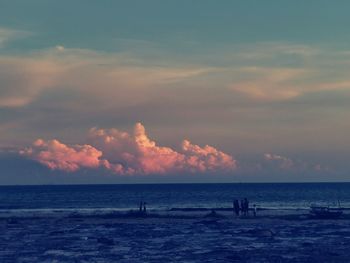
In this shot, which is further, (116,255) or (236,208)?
(236,208)

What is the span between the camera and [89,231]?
58.5m

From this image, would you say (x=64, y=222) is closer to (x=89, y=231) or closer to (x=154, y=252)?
(x=89, y=231)

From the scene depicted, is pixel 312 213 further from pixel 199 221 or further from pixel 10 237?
pixel 10 237

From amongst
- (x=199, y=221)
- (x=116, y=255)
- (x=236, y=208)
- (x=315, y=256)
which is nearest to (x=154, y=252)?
(x=116, y=255)

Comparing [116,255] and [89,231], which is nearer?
[116,255]

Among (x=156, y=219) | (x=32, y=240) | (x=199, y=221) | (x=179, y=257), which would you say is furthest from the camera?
(x=156, y=219)

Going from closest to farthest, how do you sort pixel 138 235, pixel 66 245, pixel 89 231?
pixel 66 245 → pixel 138 235 → pixel 89 231

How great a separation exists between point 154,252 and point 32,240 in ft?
43.7

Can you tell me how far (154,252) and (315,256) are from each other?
11.5 metres

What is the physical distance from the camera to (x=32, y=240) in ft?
169

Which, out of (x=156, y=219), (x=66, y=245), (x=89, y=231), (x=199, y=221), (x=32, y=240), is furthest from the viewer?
(x=156, y=219)

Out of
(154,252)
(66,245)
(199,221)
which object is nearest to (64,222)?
(199,221)

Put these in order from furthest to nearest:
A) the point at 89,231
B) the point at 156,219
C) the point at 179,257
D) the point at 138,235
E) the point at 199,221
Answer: the point at 156,219 → the point at 199,221 → the point at 89,231 → the point at 138,235 → the point at 179,257

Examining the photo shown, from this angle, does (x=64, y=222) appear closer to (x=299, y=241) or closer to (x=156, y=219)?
(x=156, y=219)
